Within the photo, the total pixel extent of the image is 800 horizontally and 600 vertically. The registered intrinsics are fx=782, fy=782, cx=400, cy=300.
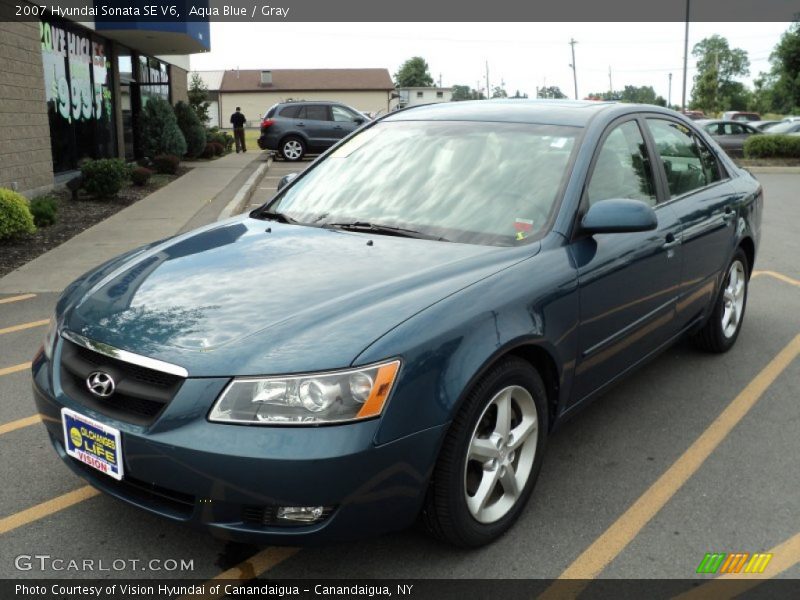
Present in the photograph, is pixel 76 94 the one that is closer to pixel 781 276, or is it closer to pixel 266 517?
pixel 781 276

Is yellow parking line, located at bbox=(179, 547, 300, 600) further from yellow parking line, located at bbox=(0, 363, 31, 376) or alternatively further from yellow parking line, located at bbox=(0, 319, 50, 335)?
yellow parking line, located at bbox=(0, 319, 50, 335)

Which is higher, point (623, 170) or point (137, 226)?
point (623, 170)

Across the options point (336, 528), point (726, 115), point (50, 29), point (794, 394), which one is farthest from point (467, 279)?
point (726, 115)

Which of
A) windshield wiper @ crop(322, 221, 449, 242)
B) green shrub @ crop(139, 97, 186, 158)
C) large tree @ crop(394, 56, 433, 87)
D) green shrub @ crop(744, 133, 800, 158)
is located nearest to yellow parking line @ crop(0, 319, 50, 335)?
windshield wiper @ crop(322, 221, 449, 242)

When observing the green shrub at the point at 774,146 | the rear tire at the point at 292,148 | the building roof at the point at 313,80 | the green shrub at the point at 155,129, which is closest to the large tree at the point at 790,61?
the green shrub at the point at 774,146

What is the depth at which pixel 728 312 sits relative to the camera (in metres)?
5.41

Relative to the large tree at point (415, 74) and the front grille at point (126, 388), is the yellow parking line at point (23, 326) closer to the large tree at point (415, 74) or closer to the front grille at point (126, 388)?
the front grille at point (126, 388)

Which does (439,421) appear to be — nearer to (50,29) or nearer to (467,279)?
(467,279)

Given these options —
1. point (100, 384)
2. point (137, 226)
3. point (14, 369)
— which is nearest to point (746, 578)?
point (100, 384)

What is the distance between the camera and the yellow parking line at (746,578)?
2.76 meters

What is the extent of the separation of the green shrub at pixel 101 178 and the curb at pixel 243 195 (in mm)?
1978

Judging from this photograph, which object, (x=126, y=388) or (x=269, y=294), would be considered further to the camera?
(x=269, y=294)

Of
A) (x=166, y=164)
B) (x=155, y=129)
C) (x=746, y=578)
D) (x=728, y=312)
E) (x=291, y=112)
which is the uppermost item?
(x=291, y=112)

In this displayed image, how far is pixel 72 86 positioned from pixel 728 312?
45.7ft
